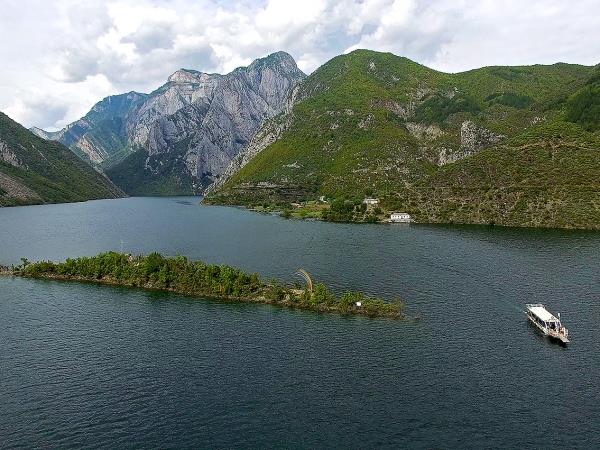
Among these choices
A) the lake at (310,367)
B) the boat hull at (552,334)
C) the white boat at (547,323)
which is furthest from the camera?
the white boat at (547,323)

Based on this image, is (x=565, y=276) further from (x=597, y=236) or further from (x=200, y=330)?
(x=200, y=330)

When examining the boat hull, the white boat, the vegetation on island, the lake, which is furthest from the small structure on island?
the boat hull

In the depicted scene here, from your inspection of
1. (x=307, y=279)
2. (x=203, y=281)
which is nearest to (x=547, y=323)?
(x=307, y=279)

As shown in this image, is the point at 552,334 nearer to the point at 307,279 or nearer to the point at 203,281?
the point at 307,279

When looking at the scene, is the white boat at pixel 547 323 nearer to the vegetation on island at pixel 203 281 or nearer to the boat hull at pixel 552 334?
the boat hull at pixel 552 334

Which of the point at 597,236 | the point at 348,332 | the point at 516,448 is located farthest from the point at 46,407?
the point at 597,236

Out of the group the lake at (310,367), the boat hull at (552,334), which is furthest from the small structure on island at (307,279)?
the boat hull at (552,334)
